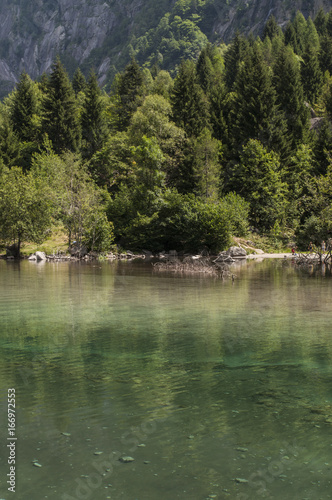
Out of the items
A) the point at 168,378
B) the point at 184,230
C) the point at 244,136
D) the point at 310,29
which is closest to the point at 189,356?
the point at 168,378

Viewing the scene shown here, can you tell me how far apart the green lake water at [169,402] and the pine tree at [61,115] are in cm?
6541

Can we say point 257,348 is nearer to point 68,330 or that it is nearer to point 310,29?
point 68,330

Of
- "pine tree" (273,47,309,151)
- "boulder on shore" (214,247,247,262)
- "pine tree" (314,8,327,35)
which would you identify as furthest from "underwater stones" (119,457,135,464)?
"pine tree" (314,8,327,35)

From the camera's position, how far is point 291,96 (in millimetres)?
76500

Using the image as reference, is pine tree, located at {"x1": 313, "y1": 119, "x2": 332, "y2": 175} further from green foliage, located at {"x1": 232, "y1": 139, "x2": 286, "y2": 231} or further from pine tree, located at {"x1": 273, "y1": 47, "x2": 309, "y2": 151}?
pine tree, located at {"x1": 273, "y1": 47, "x2": 309, "y2": 151}

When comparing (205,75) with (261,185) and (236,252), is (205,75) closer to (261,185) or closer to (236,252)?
(261,185)

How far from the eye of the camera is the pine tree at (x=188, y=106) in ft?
236

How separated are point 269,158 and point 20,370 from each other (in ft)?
199

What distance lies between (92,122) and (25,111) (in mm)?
11604

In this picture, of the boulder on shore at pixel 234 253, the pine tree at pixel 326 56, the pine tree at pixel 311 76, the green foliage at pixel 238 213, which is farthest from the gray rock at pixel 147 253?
the pine tree at pixel 326 56

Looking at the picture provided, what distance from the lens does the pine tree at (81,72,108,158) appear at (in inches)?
3295

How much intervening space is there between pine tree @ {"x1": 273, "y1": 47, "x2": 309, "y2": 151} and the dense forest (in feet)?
0.49

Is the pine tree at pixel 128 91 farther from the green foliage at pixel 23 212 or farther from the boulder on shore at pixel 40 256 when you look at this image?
the boulder on shore at pixel 40 256

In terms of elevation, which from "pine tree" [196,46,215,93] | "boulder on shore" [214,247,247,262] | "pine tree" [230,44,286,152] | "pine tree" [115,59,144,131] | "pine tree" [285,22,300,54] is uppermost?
"pine tree" [285,22,300,54]
